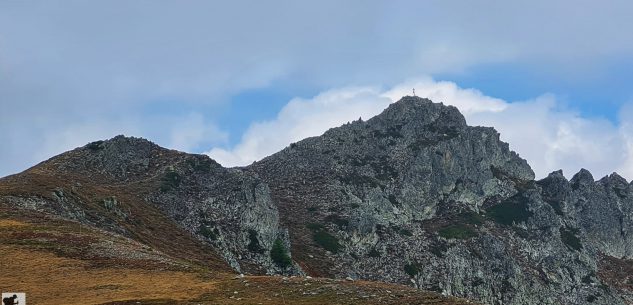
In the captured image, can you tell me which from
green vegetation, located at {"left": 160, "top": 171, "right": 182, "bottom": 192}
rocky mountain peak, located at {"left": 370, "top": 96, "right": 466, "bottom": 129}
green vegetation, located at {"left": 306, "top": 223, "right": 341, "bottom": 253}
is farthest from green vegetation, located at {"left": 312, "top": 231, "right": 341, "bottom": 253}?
rocky mountain peak, located at {"left": 370, "top": 96, "right": 466, "bottom": 129}

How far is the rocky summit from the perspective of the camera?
64.4 m

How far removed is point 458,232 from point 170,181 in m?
61.5

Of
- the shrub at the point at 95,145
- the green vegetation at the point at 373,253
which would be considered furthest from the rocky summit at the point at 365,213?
the green vegetation at the point at 373,253

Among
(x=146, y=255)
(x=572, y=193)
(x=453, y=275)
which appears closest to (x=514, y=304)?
(x=453, y=275)

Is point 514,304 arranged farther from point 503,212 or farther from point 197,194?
point 197,194

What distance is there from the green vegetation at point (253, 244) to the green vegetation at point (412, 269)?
105 feet

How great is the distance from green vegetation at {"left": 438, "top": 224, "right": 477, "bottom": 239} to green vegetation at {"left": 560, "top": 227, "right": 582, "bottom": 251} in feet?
82.3

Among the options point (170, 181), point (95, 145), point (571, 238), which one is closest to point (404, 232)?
point (571, 238)

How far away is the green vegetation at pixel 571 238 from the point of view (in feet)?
427

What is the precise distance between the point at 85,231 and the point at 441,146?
104718mm

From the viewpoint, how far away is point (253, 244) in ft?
273

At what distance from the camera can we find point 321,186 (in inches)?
5012

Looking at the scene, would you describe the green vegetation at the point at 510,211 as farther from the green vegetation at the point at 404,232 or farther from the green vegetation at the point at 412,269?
the green vegetation at the point at 412,269

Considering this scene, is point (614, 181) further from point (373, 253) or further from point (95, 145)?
point (95, 145)
